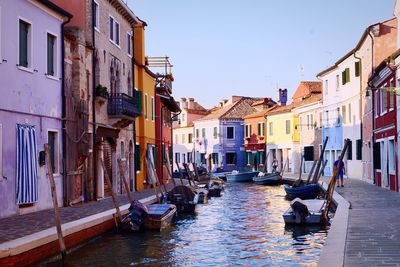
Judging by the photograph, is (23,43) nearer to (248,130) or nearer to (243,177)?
(243,177)

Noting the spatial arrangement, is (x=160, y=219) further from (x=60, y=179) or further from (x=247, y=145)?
(x=247, y=145)

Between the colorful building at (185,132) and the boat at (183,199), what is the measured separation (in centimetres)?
4161

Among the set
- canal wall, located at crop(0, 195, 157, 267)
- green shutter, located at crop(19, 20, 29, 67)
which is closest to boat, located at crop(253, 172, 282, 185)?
canal wall, located at crop(0, 195, 157, 267)

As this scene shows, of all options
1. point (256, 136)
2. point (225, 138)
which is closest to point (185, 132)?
point (225, 138)

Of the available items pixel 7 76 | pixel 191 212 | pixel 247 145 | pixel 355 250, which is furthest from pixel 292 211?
pixel 247 145

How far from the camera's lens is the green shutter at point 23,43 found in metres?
15.8

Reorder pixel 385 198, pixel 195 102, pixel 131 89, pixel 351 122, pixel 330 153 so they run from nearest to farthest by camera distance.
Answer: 1. pixel 385 198
2. pixel 131 89
3. pixel 351 122
4. pixel 330 153
5. pixel 195 102

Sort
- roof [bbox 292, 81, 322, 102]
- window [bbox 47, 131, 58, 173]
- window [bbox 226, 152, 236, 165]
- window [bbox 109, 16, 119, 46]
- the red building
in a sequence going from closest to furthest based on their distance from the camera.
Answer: window [bbox 47, 131, 58, 173], the red building, window [bbox 109, 16, 119, 46], roof [bbox 292, 81, 322, 102], window [bbox 226, 152, 236, 165]

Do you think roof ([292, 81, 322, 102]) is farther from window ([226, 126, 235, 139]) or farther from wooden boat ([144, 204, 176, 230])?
wooden boat ([144, 204, 176, 230])

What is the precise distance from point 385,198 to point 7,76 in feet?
41.4

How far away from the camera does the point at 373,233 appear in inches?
445

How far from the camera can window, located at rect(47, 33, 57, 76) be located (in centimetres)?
1769

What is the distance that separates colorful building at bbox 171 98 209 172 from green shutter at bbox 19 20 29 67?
159 feet

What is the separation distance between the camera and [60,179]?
18.0 meters
